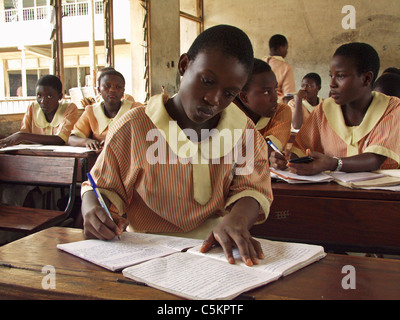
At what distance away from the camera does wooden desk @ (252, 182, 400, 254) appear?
1.52 meters

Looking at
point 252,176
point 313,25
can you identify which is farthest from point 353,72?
point 313,25

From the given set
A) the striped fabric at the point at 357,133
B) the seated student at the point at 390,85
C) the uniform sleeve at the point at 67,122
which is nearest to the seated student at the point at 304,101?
the seated student at the point at 390,85

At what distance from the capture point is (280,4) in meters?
7.84

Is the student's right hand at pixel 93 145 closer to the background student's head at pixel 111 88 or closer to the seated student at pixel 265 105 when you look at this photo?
the background student's head at pixel 111 88

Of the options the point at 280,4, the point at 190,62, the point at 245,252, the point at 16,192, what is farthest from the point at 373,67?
the point at 280,4

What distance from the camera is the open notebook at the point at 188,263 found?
705mm

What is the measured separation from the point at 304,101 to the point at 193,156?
3668 mm

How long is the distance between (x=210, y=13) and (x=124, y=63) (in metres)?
3.88

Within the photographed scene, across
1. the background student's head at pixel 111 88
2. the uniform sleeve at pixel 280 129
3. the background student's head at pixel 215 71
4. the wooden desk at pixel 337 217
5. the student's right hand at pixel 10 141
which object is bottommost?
the wooden desk at pixel 337 217

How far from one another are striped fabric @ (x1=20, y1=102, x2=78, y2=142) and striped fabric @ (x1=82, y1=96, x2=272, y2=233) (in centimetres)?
246

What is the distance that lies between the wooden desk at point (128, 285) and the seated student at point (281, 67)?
4.32 meters

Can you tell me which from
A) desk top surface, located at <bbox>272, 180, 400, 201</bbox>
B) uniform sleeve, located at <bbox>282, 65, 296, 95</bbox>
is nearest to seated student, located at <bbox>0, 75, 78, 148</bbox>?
desk top surface, located at <bbox>272, 180, 400, 201</bbox>

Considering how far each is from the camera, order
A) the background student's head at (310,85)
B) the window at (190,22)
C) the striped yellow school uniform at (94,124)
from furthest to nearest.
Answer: the window at (190,22) < the background student's head at (310,85) < the striped yellow school uniform at (94,124)

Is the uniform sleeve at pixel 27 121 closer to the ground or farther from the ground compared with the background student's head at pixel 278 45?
closer to the ground
